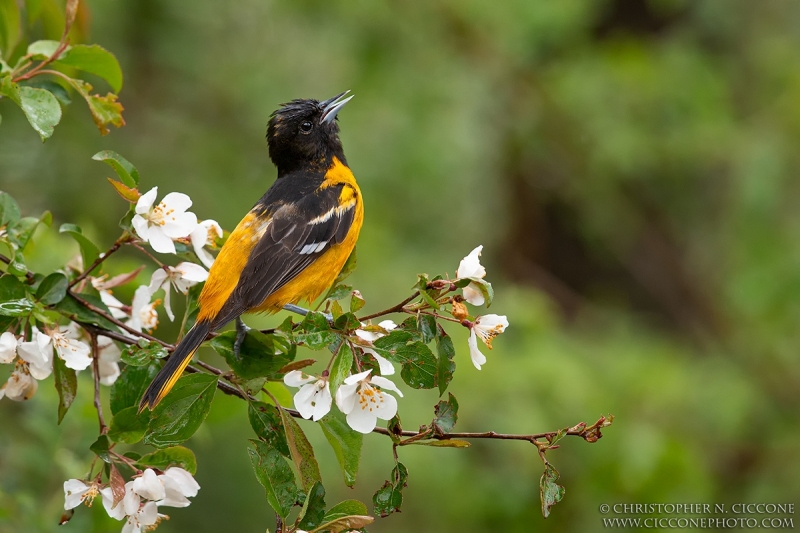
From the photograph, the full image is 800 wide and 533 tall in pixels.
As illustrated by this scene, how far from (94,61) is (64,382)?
101cm

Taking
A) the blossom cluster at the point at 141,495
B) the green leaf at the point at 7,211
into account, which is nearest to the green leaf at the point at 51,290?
the green leaf at the point at 7,211

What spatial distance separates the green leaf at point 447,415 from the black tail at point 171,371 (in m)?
0.70

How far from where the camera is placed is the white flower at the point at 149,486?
7.14 ft

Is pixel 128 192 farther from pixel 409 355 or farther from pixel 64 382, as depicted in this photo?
pixel 409 355

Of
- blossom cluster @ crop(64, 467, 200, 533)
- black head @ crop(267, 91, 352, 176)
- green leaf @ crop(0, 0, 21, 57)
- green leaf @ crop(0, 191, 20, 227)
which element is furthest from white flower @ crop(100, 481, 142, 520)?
black head @ crop(267, 91, 352, 176)

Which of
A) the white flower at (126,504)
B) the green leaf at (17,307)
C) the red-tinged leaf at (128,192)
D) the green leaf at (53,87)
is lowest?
the white flower at (126,504)

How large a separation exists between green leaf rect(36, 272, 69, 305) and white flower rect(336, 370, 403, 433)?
0.84m

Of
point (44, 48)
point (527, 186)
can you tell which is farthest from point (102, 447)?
point (527, 186)

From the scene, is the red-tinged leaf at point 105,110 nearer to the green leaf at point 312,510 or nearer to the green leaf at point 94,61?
the green leaf at point 94,61

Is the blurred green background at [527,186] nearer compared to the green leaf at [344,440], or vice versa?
the green leaf at [344,440]

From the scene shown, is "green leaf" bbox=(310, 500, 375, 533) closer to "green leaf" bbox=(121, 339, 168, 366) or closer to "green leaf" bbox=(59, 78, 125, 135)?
"green leaf" bbox=(121, 339, 168, 366)

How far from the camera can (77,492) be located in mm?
2223

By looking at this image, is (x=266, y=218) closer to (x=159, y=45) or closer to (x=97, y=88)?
(x=97, y=88)

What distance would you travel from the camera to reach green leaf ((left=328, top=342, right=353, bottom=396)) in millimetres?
2090
